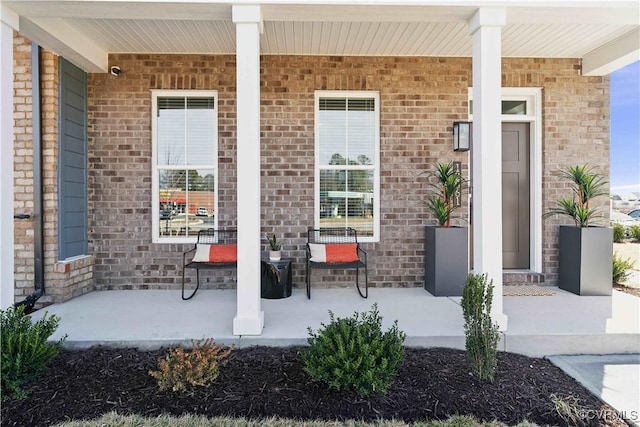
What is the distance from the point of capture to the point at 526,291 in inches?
177

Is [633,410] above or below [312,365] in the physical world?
below

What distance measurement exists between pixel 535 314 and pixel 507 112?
103 inches

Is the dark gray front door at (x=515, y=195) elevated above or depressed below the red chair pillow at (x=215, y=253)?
above

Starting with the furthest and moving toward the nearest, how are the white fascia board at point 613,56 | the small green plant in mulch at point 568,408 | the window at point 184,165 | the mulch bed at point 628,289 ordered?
the window at point 184,165
the mulch bed at point 628,289
the white fascia board at point 613,56
the small green plant in mulch at point 568,408

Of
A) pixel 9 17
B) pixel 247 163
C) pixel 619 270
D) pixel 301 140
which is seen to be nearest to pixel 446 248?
pixel 301 140

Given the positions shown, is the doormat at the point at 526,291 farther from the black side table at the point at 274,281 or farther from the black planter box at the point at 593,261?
the black side table at the point at 274,281

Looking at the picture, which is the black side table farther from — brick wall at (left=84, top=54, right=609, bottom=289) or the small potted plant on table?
brick wall at (left=84, top=54, right=609, bottom=289)

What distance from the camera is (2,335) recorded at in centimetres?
238

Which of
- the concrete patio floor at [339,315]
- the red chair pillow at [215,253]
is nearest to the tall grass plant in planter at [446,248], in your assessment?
the concrete patio floor at [339,315]

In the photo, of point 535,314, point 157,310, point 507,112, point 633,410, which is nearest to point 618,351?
point 535,314

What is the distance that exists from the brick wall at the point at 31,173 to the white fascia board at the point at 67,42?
0.23 m

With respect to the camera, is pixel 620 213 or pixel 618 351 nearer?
pixel 618 351

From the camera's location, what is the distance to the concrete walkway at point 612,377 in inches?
91.0

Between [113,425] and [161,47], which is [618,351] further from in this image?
[161,47]
